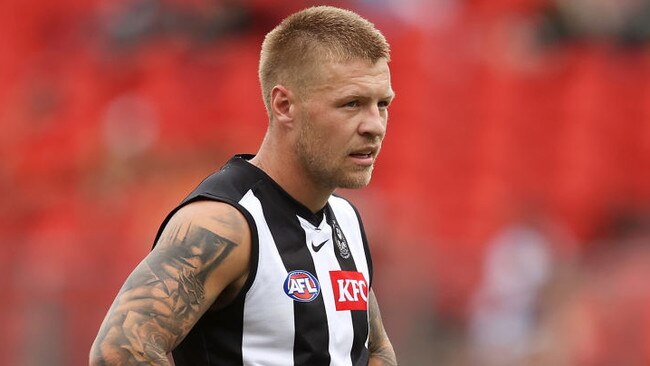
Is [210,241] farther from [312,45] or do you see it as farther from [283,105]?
[312,45]

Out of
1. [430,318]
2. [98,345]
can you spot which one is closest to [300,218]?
[98,345]

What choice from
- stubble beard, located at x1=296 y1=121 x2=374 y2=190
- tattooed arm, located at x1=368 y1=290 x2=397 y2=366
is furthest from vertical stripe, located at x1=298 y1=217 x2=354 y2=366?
tattooed arm, located at x1=368 y1=290 x2=397 y2=366

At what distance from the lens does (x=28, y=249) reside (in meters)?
8.89

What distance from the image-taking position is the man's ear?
357 centimetres

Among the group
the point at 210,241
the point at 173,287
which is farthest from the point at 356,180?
the point at 173,287

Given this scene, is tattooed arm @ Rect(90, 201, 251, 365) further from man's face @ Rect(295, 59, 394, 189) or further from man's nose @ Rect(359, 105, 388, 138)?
man's nose @ Rect(359, 105, 388, 138)

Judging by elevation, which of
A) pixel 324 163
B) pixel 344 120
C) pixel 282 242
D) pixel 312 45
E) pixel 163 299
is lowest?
pixel 163 299

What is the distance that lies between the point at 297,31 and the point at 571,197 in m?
5.93

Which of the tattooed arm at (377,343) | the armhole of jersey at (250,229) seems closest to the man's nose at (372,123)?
the armhole of jersey at (250,229)

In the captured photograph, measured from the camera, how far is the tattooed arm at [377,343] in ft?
13.0

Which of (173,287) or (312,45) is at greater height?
(312,45)

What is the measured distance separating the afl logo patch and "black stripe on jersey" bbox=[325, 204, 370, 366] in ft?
0.68

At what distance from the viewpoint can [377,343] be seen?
402cm

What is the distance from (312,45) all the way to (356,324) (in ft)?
2.98
